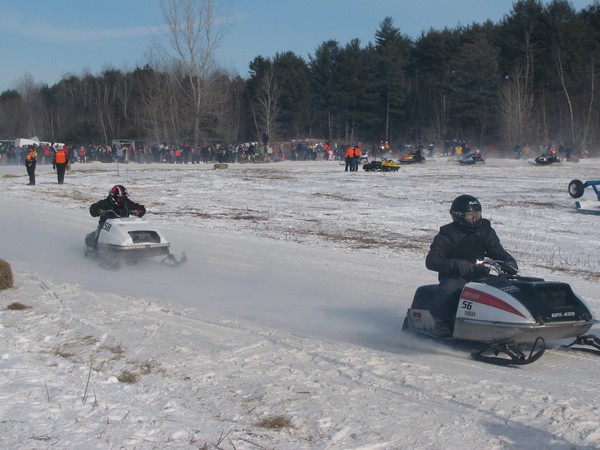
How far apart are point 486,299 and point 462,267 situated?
0.51 meters

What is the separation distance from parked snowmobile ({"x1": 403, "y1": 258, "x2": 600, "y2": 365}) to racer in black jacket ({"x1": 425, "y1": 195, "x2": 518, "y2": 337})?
6.5 inches

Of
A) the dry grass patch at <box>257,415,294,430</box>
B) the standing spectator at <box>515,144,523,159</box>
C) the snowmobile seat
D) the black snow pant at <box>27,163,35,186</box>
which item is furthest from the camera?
the standing spectator at <box>515,144,523,159</box>

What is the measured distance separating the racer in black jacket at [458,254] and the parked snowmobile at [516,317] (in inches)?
6.5

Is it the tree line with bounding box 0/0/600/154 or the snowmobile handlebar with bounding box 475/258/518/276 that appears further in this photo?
the tree line with bounding box 0/0/600/154

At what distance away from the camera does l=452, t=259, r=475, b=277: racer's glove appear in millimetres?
7266

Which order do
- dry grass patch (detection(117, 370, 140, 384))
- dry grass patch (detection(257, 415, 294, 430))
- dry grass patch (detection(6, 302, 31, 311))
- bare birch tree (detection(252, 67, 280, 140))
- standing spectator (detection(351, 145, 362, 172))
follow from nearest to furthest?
dry grass patch (detection(257, 415, 294, 430))
dry grass patch (detection(117, 370, 140, 384))
dry grass patch (detection(6, 302, 31, 311))
standing spectator (detection(351, 145, 362, 172))
bare birch tree (detection(252, 67, 280, 140))

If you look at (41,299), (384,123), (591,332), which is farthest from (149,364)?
(384,123)

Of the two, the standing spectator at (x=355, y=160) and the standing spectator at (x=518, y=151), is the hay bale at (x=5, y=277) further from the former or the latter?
the standing spectator at (x=518, y=151)

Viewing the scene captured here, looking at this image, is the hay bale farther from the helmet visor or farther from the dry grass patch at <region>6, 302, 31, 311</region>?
the helmet visor

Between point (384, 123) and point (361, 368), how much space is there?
85334 mm

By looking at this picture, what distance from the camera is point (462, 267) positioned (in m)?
7.27

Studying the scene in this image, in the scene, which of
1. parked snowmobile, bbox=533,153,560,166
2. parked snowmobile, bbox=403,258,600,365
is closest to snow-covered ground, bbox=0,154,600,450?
parked snowmobile, bbox=403,258,600,365

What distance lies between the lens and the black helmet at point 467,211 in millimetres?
7422

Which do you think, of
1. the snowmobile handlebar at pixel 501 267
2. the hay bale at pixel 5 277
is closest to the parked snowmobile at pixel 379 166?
the hay bale at pixel 5 277
